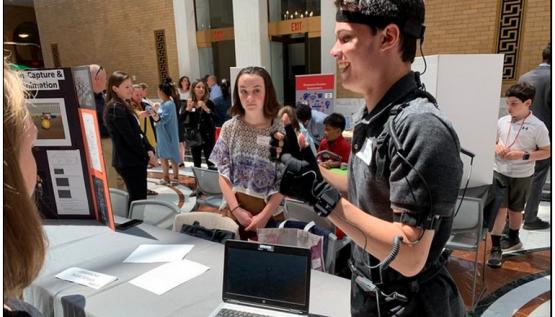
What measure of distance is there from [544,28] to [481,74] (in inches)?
152

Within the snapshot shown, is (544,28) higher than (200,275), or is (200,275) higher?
(544,28)

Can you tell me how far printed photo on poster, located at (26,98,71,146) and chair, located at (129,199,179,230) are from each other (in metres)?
0.64

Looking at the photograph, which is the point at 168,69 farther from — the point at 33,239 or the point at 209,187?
the point at 33,239

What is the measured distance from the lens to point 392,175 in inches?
30.8

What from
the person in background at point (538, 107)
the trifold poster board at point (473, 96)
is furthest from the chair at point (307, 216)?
the person in background at point (538, 107)

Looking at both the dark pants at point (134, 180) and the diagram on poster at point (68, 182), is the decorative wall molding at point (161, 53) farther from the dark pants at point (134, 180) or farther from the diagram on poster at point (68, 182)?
the diagram on poster at point (68, 182)

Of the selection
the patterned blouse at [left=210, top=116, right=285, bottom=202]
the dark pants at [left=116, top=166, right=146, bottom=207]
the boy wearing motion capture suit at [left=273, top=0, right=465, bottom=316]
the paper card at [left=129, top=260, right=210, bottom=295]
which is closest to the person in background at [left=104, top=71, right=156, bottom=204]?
the dark pants at [left=116, top=166, right=146, bottom=207]

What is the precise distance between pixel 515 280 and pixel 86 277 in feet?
9.39

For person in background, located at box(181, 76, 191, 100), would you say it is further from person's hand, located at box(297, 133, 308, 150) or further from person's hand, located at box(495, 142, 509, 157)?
person's hand, located at box(297, 133, 308, 150)

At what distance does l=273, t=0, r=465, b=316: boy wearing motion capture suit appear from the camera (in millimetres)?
753

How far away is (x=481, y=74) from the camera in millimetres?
2857

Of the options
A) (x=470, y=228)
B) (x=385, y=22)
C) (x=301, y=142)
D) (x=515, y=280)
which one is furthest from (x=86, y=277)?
(x=515, y=280)

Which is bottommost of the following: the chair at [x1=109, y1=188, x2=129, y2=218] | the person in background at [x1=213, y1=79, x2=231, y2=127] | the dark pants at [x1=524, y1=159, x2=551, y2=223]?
the dark pants at [x1=524, y1=159, x2=551, y2=223]

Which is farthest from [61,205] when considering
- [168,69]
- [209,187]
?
[168,69]
